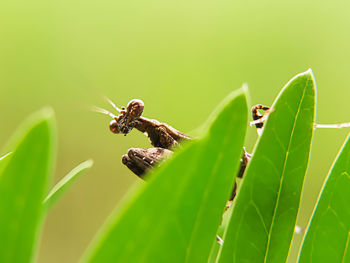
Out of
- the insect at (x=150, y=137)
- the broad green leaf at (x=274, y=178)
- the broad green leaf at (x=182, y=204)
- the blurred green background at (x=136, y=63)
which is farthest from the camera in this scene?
the blurred green background at (x=136, y=63)

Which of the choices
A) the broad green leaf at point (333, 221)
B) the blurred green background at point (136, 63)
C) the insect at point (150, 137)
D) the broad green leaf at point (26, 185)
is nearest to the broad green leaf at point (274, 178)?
the broad green leaf at point (333, 221)

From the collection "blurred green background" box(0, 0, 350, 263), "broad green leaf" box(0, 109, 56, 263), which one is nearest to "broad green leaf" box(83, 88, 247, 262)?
"broad green leaf" box(0, 109, 56, 263)

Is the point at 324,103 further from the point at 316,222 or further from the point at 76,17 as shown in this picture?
the point at 316,222

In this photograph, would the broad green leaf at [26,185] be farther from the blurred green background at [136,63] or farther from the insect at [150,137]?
the blurred green background at [136,63]

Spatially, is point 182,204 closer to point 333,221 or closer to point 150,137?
point 333,221

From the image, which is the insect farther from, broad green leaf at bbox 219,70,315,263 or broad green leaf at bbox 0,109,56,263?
broad green leaf at bbox 0,109,56,263

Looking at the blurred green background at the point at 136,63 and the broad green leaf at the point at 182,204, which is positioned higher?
the blurred green background at the point at 136,63

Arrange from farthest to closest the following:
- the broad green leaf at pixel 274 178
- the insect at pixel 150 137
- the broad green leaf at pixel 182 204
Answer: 1. the insect at pixel 150 137
2. the broad green leaf at pixel 274 178
3. the broad green leaf at pixel 182 204
